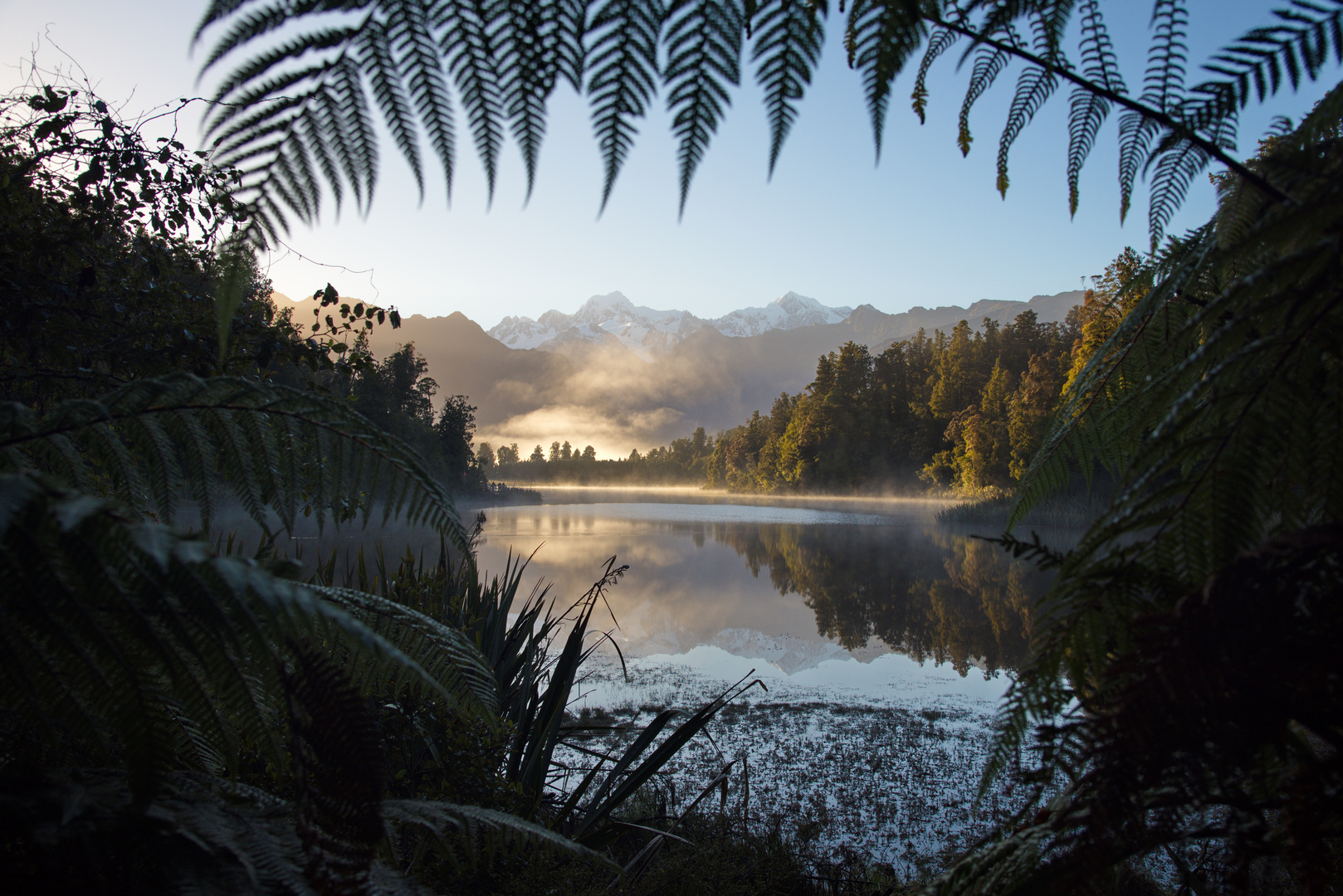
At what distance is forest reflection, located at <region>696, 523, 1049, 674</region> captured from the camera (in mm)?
8930

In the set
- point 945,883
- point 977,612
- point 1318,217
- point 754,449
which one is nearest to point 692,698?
point 977,612

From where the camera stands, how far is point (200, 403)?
0.71 meters

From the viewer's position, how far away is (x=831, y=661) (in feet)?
28.5

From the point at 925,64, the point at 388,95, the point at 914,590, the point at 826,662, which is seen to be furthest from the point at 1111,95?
the point at 914,590

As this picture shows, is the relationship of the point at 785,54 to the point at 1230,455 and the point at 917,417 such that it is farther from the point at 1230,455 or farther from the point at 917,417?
the point at 917,417

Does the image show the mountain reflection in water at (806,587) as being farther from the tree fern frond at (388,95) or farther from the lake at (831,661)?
the tree fern frond at (388,95)

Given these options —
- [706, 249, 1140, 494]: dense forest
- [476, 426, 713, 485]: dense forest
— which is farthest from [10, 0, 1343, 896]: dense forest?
[476, 426, 713, 485]: dense forest

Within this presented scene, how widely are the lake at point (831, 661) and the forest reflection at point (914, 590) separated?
0.05 m

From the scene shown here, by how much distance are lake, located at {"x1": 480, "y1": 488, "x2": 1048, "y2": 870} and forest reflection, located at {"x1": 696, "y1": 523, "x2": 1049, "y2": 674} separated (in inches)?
2.0

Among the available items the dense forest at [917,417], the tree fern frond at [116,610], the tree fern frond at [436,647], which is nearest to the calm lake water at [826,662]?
the tree fern frond at [116,610]

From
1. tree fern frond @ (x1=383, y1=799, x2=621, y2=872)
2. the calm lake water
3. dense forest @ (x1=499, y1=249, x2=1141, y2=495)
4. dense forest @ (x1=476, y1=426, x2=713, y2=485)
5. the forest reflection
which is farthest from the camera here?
dense forest @ (x1=476, y1=426, x2=713, y2=485)

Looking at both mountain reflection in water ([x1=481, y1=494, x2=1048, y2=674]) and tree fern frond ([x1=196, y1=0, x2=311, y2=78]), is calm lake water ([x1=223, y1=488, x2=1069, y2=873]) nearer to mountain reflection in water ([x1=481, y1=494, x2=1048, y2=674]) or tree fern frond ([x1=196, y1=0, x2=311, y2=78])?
mountain reflection in water ([x1=481, y1=494, x2=1048, y2=674])

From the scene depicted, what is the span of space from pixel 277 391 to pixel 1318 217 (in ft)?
3.10

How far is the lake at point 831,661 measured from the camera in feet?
14.1
